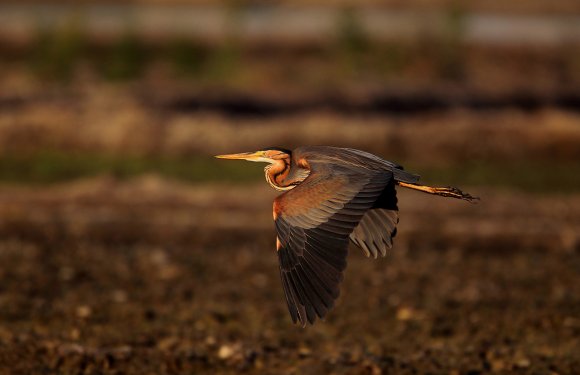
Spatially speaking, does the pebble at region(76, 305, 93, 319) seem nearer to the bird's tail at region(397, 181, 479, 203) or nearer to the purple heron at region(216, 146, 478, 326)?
the purple heron at region(216, 146, 478, 326)

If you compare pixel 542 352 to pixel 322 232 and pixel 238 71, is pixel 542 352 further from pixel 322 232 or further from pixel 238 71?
pixel 238 71

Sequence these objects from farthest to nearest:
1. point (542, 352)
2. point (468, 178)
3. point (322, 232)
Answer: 1. point (468, 178)
2. point (542, 352)
3. point (322, 232)

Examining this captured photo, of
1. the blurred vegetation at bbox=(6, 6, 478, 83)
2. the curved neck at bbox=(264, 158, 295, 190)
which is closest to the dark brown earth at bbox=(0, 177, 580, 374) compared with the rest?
the curved neck at bbox=(264, 158, 295, 190)

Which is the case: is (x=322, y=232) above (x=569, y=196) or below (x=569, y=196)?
above

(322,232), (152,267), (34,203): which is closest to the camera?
(322,232)

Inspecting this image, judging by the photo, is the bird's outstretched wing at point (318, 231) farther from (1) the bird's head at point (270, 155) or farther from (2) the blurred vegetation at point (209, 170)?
(2) the blurred vegetation at point (209, 170)

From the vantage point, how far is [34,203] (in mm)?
18516

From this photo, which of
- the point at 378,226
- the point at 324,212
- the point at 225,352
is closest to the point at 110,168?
the point at 225,352

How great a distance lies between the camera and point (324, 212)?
28.1 ft

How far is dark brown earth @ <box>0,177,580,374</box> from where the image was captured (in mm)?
10758

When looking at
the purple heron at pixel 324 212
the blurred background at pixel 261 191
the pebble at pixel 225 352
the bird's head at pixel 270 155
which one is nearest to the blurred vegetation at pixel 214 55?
the blurred background at pixel 261 191

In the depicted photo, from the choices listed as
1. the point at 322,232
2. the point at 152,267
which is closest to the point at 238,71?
the point at 152,267

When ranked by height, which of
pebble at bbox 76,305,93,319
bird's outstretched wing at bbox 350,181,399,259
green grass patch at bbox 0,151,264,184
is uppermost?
bird's outstretched wing at bbox 350,181,399,259

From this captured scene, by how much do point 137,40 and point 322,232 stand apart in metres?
21.7
